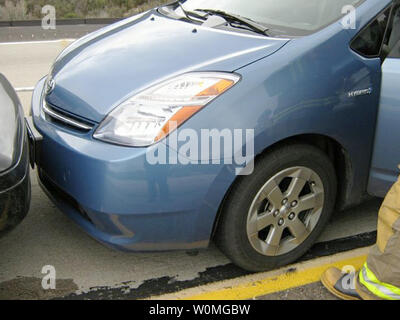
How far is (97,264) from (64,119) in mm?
801

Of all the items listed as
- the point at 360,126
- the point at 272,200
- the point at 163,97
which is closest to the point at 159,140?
the point at 163,97

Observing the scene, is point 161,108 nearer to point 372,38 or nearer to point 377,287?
point 372,38

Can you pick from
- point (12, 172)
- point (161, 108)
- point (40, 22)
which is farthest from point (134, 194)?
point (40, 22)

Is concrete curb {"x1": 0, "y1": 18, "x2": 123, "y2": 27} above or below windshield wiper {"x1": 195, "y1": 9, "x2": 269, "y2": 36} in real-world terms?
below

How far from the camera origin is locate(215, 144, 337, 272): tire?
243cm

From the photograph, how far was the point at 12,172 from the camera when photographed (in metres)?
2.25

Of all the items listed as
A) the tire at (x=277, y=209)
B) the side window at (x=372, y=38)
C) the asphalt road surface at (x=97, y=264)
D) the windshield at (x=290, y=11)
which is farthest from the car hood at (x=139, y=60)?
the asphalt road surface at (x=97, y=264)

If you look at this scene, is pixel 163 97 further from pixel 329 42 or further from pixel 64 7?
pixel 64 7

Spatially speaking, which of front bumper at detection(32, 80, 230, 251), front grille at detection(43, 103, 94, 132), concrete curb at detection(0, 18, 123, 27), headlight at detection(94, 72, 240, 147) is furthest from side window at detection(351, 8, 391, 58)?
concrete curb at detection(0, 18, 123, 27)

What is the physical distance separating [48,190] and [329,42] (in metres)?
1.66

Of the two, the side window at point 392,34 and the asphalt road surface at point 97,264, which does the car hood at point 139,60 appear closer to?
the side window at point 392,34

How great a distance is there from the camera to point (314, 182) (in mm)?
2639

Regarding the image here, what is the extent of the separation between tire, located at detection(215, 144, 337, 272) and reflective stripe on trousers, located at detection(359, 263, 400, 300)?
0.40 m

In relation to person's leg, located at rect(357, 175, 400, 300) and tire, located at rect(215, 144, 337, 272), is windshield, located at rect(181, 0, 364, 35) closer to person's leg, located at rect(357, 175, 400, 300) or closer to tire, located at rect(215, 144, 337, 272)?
tire, located at rect(215, 144, 337, 272)
